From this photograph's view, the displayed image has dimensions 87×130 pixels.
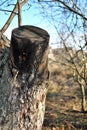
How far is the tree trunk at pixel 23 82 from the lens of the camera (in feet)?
11.0

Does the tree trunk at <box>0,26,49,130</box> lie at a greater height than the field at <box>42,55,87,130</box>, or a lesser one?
greater

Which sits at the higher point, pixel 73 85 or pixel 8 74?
pixel 8 74

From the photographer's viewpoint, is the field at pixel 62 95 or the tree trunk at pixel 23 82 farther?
the field at pixel 62 95

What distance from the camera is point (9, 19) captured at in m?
6.89

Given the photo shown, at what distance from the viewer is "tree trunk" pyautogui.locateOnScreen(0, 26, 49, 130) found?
133 inches

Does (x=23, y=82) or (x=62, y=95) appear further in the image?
(x=62, y=95)

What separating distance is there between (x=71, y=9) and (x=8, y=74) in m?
5.13

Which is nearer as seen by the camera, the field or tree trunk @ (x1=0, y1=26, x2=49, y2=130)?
tree trunk @ (x1=0, y1=26, x2=49, y2=130)

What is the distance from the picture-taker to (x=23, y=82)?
3.45 metres

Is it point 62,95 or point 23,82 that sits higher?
point 23,82

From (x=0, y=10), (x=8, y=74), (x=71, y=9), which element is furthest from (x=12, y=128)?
(x=71, y=9)

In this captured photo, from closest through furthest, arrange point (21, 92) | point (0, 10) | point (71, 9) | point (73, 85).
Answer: point (21, 92) → point (0, 10) → point (71, 9) → point (73, 85)

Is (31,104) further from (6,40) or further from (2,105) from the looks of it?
(6,40)

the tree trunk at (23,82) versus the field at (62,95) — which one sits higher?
the tree trunk at (23,82)
